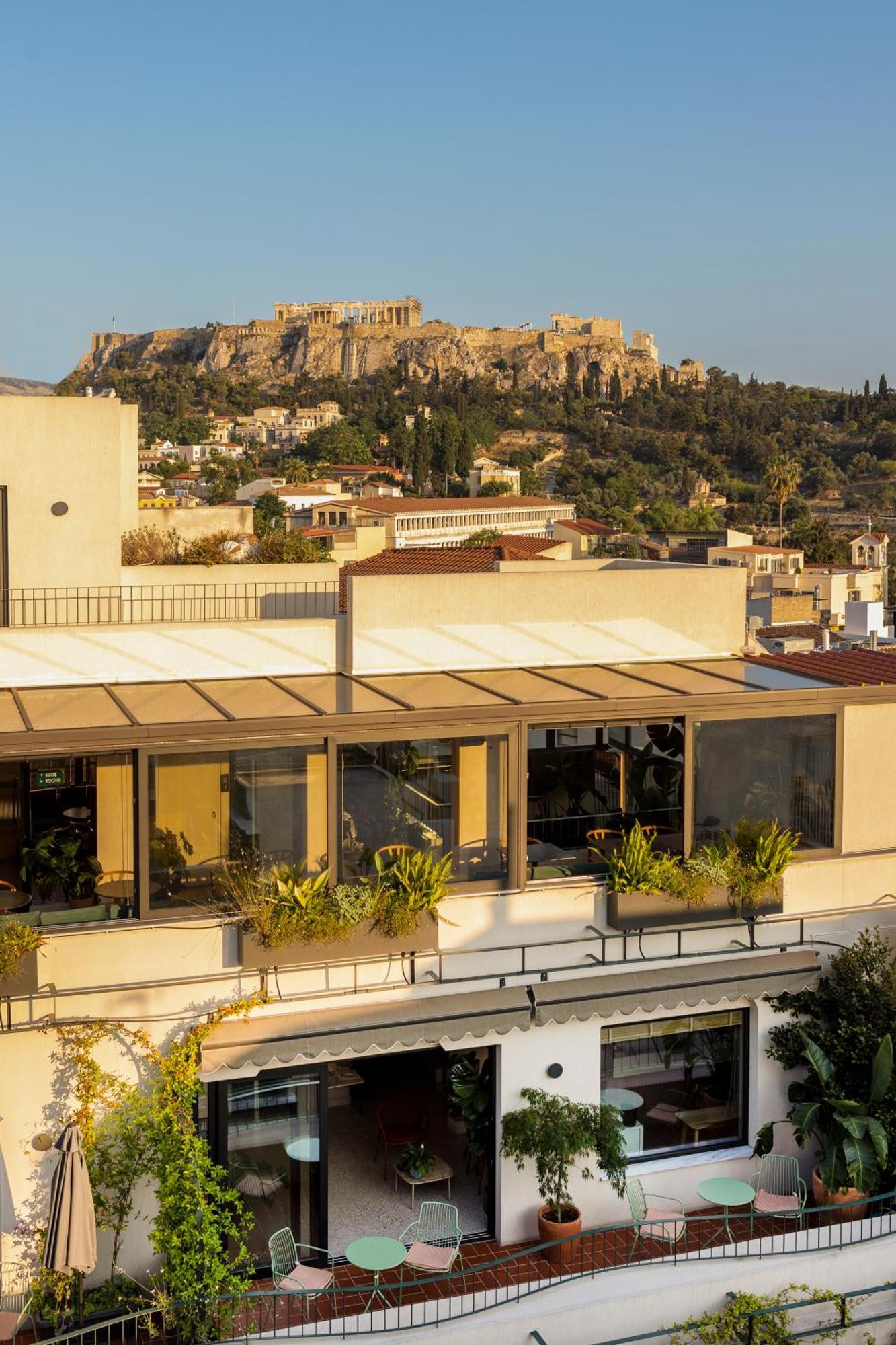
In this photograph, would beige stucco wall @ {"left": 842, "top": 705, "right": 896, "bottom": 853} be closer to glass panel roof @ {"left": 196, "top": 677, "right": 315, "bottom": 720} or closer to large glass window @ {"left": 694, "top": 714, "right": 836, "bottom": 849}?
large glass window @ {"left": 694, "top": 714, "right": 836, "bottom": 849}

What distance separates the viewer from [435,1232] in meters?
12.0

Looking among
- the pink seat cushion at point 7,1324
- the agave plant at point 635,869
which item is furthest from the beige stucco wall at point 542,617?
the pink seat cushion at point 7,1324

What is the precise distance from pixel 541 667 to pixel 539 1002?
3860 mm

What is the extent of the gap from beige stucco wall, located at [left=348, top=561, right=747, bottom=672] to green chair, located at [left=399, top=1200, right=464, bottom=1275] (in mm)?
5404

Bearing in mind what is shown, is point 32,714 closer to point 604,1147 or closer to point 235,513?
point 604,1147

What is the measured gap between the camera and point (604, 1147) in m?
12.2

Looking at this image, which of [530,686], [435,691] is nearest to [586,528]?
[530,686]

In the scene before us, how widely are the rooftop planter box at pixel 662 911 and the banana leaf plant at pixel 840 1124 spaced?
1591 mm

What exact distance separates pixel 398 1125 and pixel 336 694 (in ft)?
14.9

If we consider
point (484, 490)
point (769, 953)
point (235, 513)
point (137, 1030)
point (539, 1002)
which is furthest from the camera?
point (484, 490)

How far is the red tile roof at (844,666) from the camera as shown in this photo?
13.8m

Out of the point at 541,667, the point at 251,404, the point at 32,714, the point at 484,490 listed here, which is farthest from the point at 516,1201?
the point at 251,404

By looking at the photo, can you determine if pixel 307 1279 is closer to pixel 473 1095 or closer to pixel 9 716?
pixel 473 1095

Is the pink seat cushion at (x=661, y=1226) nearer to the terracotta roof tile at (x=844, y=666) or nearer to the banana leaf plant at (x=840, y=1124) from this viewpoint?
the banana leaf plant at (x=840, y=1124)
